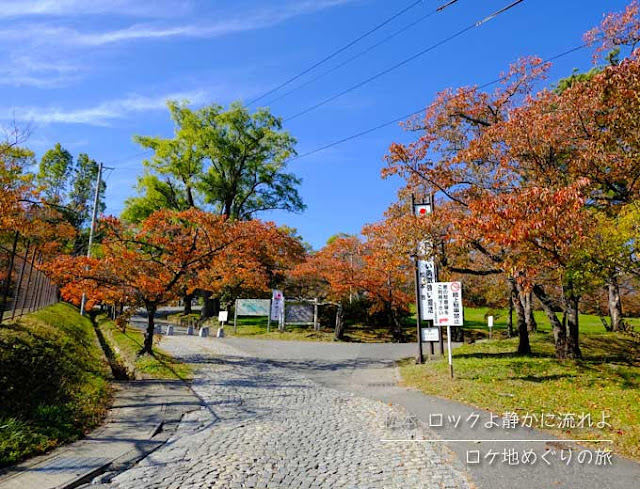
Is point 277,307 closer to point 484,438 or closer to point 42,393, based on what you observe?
point 42,393

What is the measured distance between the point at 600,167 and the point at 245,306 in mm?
20425

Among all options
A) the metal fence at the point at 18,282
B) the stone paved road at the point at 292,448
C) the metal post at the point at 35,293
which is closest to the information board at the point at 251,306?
the metal post at the point at 35,293

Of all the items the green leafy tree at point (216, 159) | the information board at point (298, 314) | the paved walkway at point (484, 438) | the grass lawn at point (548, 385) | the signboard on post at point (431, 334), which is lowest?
the paved walkway at point (484, 438)

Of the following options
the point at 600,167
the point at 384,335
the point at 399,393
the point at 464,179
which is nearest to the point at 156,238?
the point at 399,393

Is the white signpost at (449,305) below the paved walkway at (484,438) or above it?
above

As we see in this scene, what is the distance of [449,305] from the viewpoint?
1106 cm

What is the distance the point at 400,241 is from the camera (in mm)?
11531

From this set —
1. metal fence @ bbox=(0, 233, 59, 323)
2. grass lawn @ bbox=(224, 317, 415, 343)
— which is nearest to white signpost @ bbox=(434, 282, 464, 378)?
metal fence @ bbox=(0, 233, 59, 323)

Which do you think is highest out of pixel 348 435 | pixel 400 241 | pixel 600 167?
pixel 600 167

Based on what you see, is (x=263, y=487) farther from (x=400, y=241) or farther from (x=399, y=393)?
(x=400, y=241)

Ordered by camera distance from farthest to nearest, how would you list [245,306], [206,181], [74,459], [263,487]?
[206,181] < [245,306] < [74,459] < [263,487]

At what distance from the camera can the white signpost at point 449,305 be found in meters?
10.8

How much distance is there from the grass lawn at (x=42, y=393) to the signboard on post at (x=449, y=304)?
311 inches

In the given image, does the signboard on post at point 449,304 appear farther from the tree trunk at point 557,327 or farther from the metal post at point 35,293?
the metal post at point 35,293
